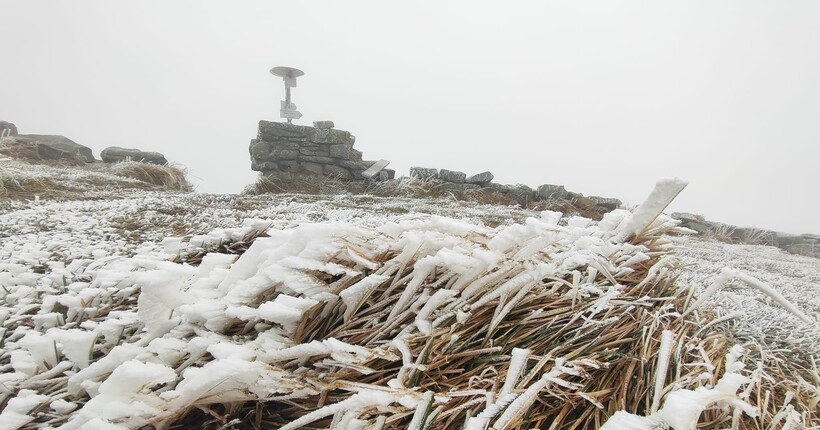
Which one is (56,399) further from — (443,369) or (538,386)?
Answer: (538,386)

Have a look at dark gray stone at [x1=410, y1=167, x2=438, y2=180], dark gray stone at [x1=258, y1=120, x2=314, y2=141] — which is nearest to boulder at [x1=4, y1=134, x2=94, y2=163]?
dark gray stone at [x1=258, y1=120, x2=314, y2=141]

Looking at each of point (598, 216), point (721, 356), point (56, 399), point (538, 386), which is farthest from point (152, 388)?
point (598, 216)

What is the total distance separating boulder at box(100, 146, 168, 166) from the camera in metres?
9.34

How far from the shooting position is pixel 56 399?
706 mm

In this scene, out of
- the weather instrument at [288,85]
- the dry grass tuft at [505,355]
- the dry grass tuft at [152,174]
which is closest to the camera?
the dry grass tuft at [505,355]

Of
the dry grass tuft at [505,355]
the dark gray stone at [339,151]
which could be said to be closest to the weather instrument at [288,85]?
the dark gray stone at [339,151]

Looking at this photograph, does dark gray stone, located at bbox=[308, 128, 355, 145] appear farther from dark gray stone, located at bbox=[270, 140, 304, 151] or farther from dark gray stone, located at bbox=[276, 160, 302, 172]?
dark gray stone, located at bbox=[276, 160, 302, 172]

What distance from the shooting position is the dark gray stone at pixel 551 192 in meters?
8.10

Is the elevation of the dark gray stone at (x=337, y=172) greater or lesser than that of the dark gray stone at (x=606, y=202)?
greater

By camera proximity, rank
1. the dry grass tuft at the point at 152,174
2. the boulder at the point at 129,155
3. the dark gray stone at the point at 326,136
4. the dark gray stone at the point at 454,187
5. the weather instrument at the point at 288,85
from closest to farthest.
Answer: the dry grass tuft at the point at 152,174
the dark gray stone at the point at 454,187
the dark gray stone at the point at 326,136
the weather instrument at the point at 288,85
the boulder at the point at 129,155

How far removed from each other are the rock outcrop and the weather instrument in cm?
41

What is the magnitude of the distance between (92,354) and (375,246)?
607mm

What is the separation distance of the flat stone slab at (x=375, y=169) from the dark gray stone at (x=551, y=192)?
3.45 meters

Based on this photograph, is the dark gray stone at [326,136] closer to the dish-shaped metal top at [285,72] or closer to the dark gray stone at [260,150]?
the dark gray stone at [260,150]
